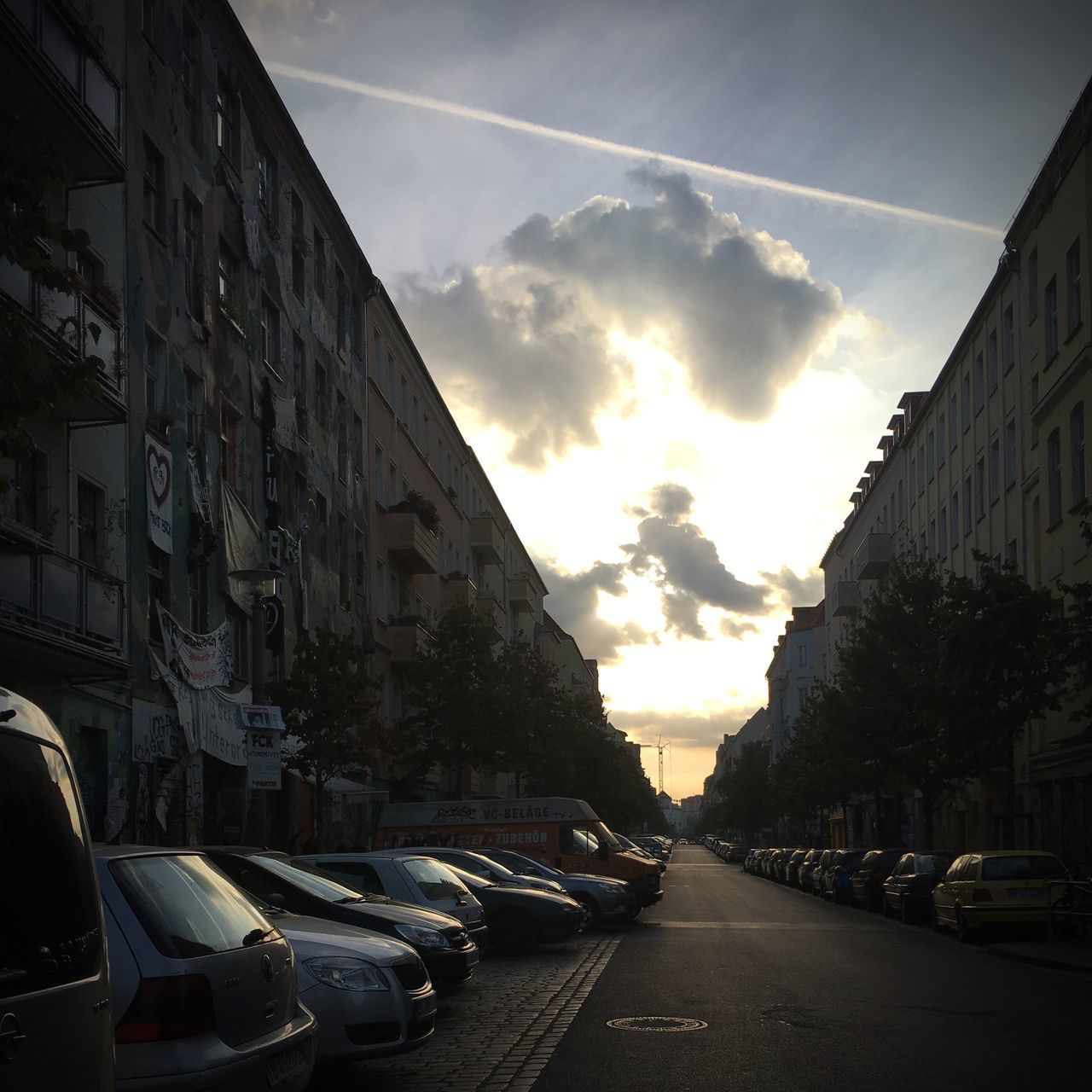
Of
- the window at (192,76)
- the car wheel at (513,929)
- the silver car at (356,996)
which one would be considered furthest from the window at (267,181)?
the silver car at (356,996)

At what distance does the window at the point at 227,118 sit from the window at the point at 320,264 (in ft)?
22.9

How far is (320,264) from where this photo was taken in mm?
38156

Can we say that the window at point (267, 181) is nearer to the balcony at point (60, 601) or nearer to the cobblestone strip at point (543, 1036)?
the balcony at point (60, 601)

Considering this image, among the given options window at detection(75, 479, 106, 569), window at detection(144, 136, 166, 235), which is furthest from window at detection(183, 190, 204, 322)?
window at detection(75, 479, 106, 569)

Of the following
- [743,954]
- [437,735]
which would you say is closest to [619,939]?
[743,954]

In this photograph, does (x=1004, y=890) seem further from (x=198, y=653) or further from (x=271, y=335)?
(x=271, y=335)

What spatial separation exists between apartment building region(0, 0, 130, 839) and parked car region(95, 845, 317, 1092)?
1045cm

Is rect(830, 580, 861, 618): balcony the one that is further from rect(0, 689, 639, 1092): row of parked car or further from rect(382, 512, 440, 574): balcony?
rect(0, 689, 639, 1092): row of parked car

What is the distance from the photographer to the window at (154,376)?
24.7m

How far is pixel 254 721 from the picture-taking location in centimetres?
1844

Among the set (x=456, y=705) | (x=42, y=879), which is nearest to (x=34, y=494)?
(x=42, y=879)

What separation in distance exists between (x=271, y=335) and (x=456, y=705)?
1318cm

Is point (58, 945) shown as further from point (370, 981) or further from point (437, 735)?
point (437, 735)

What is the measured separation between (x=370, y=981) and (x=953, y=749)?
26984 millimetres
